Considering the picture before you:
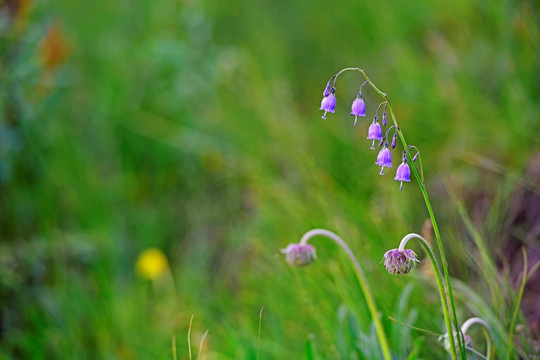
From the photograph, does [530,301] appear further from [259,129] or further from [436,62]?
[259,129]

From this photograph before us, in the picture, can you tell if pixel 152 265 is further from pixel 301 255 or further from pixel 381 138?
pixel 381 138

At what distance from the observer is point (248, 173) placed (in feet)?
10.8

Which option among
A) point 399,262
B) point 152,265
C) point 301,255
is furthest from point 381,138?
point 152,265

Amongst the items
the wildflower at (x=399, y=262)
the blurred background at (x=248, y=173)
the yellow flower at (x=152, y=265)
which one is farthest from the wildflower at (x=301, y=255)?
the yellow flower at (x=152, y=265)

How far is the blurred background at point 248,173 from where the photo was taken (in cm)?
214

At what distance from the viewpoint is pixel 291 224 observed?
2635 millimetres

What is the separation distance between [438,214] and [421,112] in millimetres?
794

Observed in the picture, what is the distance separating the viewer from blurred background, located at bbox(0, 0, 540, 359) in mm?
2145

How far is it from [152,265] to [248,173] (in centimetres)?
73

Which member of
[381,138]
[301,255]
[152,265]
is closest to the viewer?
[381,138]

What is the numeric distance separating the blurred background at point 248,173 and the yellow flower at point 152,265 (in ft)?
0.04

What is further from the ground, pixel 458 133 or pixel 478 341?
pixel 458 133

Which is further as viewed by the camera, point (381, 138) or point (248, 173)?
point (248, 173)

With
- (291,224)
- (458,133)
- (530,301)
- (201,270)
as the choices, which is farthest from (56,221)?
(530,301)
